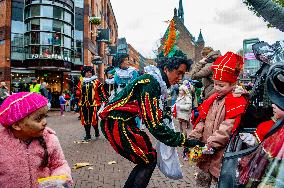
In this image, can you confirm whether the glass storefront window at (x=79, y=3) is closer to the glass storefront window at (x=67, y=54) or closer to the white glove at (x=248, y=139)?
the glass storefront window at (x=67, y=54)

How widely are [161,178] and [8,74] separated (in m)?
27.6

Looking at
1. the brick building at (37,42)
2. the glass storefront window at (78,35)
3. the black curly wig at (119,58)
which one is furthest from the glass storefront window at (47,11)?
the black curly wig at (119,58)

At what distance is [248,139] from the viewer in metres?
2.38

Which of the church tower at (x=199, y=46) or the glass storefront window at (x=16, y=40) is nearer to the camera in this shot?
the glass storefront window at (x=16, y=40)

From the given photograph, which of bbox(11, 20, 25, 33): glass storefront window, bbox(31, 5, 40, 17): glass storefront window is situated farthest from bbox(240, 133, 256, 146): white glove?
bbox(11, 20, 25, 33): glass storefront window

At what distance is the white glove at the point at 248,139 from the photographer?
233 centimetres

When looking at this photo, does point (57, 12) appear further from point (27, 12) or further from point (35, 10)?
point (27, 12)

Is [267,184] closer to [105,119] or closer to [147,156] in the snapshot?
[147,156]

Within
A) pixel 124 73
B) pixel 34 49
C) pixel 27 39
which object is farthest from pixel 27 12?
pixel 124 73

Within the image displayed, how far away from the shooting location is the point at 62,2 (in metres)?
30.6

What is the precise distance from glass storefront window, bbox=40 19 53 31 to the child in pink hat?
2921 cm

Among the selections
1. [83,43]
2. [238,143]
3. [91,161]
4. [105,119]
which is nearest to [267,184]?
[238,143]

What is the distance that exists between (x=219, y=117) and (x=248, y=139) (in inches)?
31.3

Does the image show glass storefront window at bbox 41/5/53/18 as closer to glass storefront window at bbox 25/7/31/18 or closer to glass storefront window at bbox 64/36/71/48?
glass storefront window at bbox 25/7/31/18
